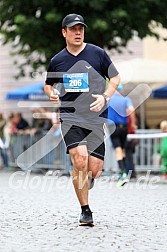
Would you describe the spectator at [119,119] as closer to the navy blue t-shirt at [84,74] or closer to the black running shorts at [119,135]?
the black running shorts at [119,135]

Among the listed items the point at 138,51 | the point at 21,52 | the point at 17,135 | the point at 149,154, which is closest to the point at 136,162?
the point at 149,154

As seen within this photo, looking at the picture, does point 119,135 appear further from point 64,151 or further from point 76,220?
point 76,220

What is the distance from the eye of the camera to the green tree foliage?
65.0 ft

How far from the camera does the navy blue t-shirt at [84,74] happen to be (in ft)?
27.3

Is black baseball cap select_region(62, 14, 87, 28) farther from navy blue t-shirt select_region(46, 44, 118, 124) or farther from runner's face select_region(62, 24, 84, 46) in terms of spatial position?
navy blue t-shirt select_region(46, 44, 118, 124)

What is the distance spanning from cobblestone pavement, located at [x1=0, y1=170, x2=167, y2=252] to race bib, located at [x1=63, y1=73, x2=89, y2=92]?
1.33 m

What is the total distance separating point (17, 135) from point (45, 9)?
342cm

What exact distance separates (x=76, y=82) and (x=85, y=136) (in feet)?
1.78

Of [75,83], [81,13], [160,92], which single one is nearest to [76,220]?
[75,83]

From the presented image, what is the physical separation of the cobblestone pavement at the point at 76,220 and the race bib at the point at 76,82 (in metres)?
1.33

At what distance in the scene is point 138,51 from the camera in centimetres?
3062

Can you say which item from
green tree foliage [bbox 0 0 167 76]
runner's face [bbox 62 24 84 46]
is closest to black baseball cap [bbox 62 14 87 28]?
runner's face [bbox 62 24 84 46]

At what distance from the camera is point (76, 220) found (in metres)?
8.89

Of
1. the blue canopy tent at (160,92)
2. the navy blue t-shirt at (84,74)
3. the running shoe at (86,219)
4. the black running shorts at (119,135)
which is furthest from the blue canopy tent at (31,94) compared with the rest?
the running shoe at (86,219)
